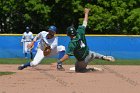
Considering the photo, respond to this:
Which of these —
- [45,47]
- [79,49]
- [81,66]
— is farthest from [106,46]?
[79,49]

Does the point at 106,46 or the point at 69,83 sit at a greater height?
the point at 69,83

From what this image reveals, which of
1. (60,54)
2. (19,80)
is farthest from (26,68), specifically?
(19,80)

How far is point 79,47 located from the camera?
46.9ft

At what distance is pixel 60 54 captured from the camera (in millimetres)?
15812

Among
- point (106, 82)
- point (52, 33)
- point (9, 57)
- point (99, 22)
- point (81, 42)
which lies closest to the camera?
point (106, 82)

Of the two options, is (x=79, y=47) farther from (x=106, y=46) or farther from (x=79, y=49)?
(x=106, y=46)

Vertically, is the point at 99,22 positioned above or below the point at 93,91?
below

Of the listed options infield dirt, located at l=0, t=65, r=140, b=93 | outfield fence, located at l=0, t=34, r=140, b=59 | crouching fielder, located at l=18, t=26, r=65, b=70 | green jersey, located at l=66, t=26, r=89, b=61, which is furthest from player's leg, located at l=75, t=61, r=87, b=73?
outfield fence, located at l=0, t=34, r=140, b=59

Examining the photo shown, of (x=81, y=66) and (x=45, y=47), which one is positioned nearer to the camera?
(x=81, y=66)

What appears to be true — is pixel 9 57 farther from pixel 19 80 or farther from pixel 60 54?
pixel 19 80

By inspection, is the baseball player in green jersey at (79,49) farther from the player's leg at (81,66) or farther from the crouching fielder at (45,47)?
the crouching fielder at (45,47)

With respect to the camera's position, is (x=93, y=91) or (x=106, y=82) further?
(x=106, y=82)

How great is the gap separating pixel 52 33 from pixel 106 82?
4099mm

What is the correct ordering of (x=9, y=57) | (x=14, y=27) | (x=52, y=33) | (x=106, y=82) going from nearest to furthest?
(x=106, y=82) → (x=52, y=33) → (x=9, y=57) → (x=14, y=27)
